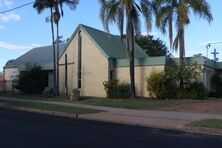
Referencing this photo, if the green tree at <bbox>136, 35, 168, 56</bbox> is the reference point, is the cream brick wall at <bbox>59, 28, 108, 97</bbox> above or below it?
below

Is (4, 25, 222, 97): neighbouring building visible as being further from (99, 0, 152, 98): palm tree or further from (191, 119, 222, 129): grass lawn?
(191, 119, 222, 129): grass lawn

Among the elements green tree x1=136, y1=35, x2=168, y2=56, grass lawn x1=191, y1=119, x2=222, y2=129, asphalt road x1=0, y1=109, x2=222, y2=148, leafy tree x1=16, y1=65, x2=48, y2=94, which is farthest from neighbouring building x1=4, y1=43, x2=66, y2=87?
asphalt road x1=0, y1=109, x2=222, y2=148

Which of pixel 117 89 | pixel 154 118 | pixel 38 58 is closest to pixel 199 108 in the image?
pixel 154 118

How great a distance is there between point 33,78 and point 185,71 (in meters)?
17.6

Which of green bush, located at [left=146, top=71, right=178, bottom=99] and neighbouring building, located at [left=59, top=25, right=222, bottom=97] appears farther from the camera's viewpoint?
neighbouring building, located at [left=59, top=25, right=222, bottom=97]

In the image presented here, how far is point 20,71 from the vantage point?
154ft

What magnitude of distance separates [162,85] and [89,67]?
30.1ft

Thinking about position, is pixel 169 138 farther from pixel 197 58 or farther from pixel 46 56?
pixel 46 56

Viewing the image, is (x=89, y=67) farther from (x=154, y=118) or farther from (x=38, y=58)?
(x=154, y=118)

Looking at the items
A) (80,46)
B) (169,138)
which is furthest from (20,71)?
(169,138)

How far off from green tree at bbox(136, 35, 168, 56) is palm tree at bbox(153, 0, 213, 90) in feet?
115

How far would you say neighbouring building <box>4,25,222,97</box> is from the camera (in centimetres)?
3559

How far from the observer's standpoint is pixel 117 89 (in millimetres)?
34688

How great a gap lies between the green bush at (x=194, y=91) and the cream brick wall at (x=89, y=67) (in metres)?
7.93
